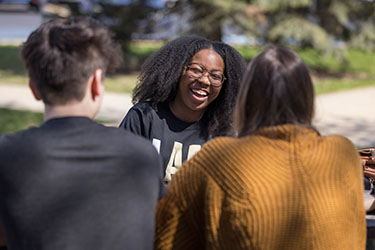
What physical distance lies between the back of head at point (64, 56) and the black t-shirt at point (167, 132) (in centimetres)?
112

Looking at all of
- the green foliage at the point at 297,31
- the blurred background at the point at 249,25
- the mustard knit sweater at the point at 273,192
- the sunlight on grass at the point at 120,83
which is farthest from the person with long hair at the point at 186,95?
the green foliage at the point at 297,31

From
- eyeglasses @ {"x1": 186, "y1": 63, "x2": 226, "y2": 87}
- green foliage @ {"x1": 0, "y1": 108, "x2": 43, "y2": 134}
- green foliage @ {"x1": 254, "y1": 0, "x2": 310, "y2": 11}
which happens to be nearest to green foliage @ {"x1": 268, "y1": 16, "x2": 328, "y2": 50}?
green foliage @ {"x1": 254, "y1": 0, "x2": 310, "y2": 11}

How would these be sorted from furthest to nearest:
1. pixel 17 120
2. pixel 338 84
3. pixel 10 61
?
pixel 10 61, pixel 338 84, pixel 17 120

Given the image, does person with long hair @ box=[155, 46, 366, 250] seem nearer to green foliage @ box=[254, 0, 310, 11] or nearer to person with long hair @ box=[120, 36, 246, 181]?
person with long hair @ box=[120, 36, 246, 181]

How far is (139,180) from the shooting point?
1.53m

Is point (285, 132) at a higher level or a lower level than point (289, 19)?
higher

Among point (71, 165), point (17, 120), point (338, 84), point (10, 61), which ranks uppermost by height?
point (71, 165)

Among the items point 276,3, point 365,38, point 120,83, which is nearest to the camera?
point 276,3

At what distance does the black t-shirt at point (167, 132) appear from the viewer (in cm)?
262

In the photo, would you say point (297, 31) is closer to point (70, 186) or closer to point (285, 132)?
point (285, 132)

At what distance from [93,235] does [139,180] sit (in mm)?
209

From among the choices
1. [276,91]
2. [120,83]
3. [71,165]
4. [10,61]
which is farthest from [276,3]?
[71,165]

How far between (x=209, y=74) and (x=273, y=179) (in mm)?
1362

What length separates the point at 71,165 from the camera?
1454mm
